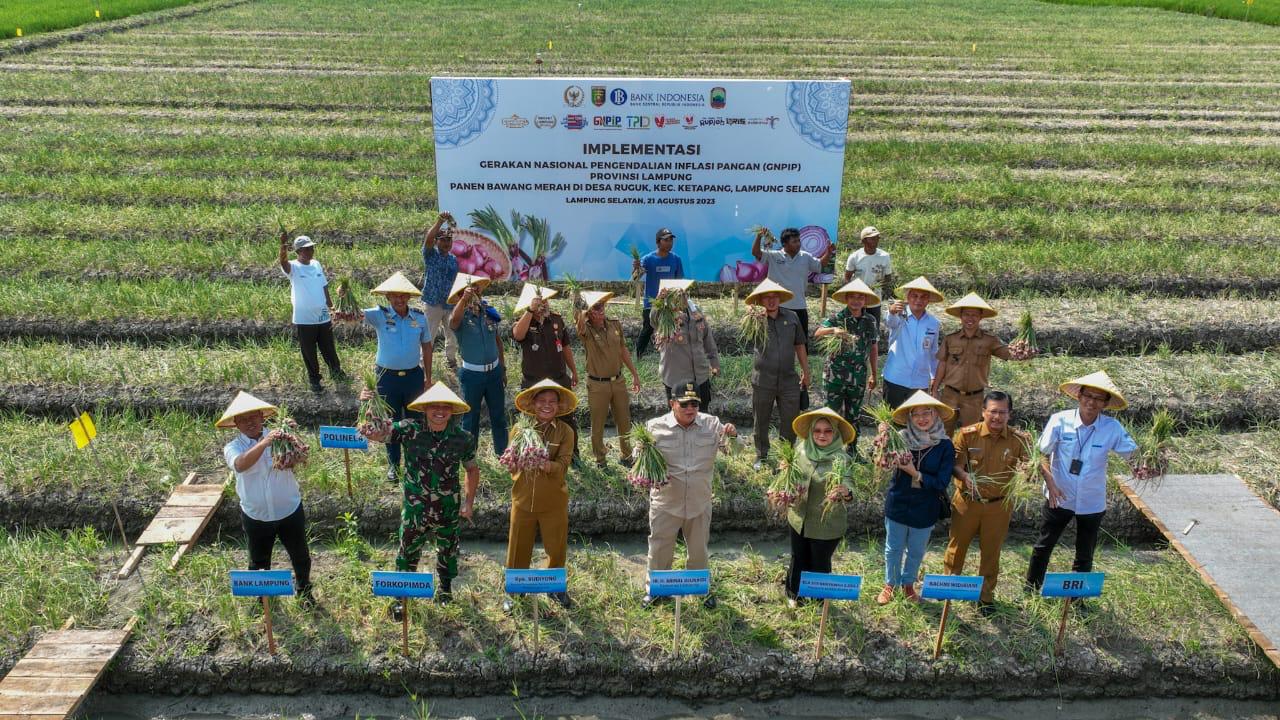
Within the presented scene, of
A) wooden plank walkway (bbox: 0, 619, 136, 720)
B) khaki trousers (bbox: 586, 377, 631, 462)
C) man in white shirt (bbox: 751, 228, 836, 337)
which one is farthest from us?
man in white shirt (bbox: 751, 228, 836, 337)

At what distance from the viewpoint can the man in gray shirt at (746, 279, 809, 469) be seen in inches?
284

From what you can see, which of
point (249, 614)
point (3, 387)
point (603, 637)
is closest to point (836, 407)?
point (603, 637)

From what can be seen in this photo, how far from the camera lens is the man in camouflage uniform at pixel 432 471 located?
19.1 ft

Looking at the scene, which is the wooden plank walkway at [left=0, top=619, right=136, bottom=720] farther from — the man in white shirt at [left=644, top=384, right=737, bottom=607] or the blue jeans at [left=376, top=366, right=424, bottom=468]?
the man in white shirt at [left=644, top=384, right=737, bottom=607]

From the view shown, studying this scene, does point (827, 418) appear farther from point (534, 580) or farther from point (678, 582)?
point (534, 580)

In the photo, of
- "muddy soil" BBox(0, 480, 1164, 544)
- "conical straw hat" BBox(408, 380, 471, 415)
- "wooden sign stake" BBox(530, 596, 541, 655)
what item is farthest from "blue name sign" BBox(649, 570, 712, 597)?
"muddy soil" BBox(0, 480, 1164, 544)

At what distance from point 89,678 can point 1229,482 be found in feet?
27.5

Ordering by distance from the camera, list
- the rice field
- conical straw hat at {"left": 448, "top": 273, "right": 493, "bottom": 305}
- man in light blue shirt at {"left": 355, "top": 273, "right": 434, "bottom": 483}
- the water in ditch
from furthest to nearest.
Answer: conical straw hat at {"left": 448, "top": 273, "right": 493, "bottom": 305}
man in light blue shirt at {"left": 355, "top": 273, "right": 434, "bottom": 483}
the rice field
the water in ditch

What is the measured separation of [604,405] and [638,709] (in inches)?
96.1

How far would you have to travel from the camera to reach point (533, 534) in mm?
6137

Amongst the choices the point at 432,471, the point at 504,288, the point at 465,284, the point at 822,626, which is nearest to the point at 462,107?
the point at 504,288

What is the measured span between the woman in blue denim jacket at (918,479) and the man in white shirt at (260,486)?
12.5 feet

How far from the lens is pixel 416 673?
588 centimetres

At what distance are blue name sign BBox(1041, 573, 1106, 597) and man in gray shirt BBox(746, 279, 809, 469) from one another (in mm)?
2364
